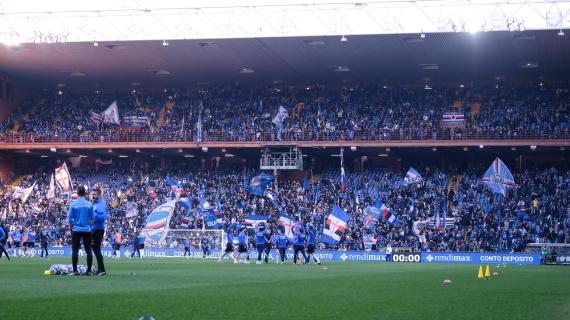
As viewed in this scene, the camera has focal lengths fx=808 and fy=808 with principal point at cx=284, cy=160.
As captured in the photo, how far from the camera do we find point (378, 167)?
6281cm

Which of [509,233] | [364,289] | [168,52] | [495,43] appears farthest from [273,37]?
[364,289]

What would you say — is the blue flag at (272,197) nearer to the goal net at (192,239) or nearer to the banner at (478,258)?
the goal net at (192,239)

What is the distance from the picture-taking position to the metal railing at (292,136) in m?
56.9

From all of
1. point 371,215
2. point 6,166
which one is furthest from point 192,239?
point 6,166

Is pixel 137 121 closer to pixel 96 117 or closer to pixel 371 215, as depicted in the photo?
pixel 96 117

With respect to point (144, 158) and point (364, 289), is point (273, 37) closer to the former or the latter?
point (144, 158)

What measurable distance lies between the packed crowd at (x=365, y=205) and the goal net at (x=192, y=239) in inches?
64.4

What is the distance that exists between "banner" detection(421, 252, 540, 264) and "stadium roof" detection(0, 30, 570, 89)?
13.4 m

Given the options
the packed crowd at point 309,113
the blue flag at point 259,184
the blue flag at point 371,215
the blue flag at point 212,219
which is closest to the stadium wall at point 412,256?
the blue flag at point 212,219

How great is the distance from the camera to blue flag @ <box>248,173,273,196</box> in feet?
189

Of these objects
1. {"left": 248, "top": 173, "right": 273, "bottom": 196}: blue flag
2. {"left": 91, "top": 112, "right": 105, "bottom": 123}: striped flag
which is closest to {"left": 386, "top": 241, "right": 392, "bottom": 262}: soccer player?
{"left": 248, "top": 173, "right": 273, "bottom": 196}: blue flag

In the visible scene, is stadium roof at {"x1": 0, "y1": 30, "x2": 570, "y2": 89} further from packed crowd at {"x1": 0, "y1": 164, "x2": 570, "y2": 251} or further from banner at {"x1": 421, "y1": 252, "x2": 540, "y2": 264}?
banner at {"x1": 421, "y1": 252, "x2": 540, "y2": 264}

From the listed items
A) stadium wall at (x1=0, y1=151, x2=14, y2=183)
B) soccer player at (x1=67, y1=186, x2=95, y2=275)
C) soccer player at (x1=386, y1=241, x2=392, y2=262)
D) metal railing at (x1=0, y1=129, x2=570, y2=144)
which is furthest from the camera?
stadium wall at (x1=0, y1=151, x2=14, y2=183)

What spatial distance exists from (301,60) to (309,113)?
6.45 m
